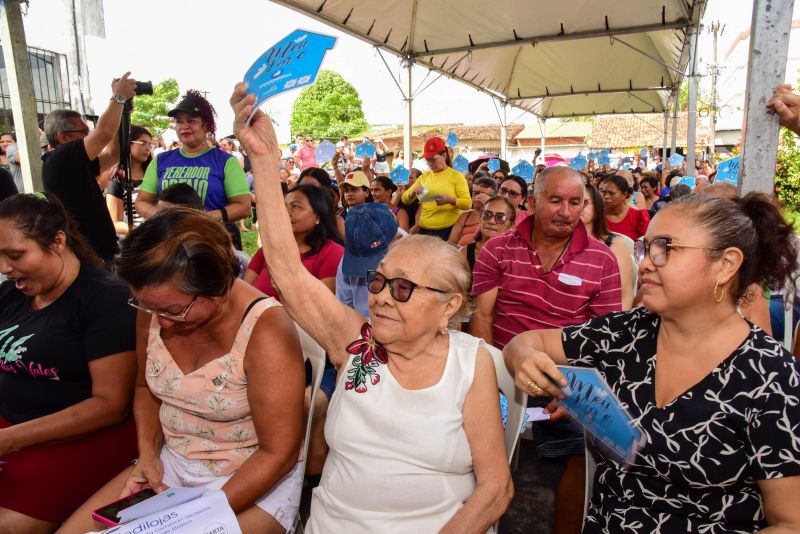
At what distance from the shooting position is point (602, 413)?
4.58ft

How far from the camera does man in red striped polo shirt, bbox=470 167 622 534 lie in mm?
2926

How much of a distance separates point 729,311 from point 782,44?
1.42 metres

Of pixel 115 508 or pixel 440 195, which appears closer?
pixel 115 508

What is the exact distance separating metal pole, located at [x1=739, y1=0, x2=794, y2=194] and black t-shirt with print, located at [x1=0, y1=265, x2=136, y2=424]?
2739 mm

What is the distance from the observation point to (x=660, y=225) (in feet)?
5.28

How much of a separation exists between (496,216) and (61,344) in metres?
2.95

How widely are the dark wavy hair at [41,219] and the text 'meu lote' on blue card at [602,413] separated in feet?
6.82

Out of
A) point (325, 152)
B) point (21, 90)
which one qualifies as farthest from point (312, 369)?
point (325, 152)

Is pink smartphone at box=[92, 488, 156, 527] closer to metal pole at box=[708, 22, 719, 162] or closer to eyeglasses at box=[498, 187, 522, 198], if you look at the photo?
eyeglasses at box=[498, 187, 522, 198]

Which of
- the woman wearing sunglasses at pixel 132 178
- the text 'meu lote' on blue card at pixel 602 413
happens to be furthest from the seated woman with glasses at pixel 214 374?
the woman wearing sunglasses at pixel 132 178

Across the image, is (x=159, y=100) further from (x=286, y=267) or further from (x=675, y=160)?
(x=286, y=267)

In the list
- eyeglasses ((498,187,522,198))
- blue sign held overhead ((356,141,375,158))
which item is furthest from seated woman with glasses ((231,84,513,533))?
blue sign held overhead ((356,141,375,158))

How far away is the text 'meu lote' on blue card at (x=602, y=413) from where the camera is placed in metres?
1.37

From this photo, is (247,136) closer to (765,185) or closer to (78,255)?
(78,255)
